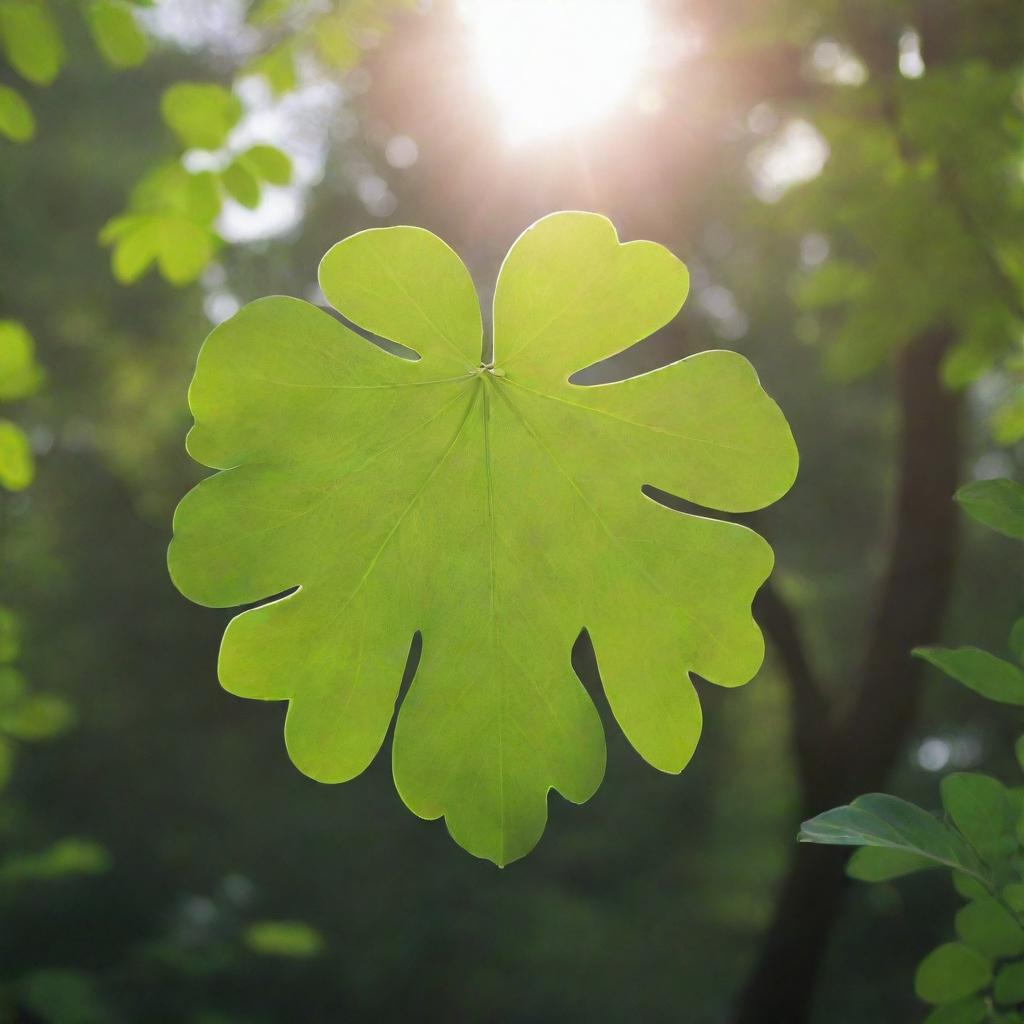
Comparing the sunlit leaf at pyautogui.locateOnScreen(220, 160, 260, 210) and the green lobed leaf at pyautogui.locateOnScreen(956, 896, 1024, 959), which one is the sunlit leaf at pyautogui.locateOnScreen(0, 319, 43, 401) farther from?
the green lobed leaf at pyautogui.locateOnScreen(956, 896, 1024, 959)

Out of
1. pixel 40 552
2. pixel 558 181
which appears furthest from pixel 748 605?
pixel 40 552

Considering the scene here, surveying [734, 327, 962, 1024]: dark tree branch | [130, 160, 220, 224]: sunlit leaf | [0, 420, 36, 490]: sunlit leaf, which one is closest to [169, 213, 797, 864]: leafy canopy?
[0, 420, 36, 490]: sunlit leaf

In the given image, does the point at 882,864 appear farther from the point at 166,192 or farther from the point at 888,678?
the point at 888,678

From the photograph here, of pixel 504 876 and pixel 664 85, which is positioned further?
pixel 504 876

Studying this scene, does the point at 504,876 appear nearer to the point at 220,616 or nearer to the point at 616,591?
the point at 220,616

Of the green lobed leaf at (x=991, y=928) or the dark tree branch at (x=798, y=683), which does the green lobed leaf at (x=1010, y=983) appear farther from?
the dark tree branch at (x=798, y=683)

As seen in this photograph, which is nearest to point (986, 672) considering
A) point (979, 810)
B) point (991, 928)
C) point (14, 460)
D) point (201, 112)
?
point (979, 810)
